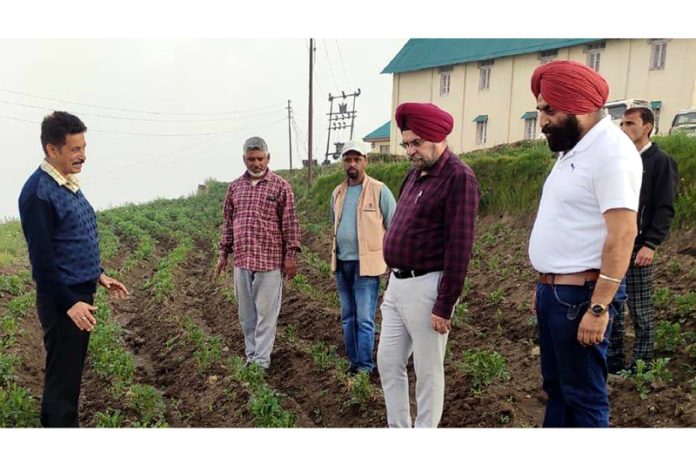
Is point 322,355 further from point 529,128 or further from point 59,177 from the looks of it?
point 529,128

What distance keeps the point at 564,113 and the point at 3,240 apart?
11510 millimetres

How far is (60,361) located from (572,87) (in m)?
2.85

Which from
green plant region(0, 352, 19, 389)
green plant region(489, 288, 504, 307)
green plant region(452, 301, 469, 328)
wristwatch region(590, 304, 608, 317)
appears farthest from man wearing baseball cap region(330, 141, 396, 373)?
green plant region(0, 352, 19, 389)

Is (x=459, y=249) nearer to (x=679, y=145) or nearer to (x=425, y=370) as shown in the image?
(x=425, y=370)

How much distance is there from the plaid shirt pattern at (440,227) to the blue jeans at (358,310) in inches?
51.7

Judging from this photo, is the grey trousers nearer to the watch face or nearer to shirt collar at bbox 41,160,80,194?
shirt collar at bbox 41,160,80,194

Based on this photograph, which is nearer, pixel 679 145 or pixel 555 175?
pixel 555 175

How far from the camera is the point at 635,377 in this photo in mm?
3436

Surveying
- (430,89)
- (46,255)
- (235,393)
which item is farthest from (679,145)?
(430,89)

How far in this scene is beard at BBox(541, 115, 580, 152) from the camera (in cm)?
230

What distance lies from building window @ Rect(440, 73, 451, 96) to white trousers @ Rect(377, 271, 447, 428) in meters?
17.2

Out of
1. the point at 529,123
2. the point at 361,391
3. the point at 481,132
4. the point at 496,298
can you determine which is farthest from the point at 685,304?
the point at 481,132

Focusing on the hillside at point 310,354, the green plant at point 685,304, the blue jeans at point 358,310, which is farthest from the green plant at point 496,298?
the blue jeans at point 358,310

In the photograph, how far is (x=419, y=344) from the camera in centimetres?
271
